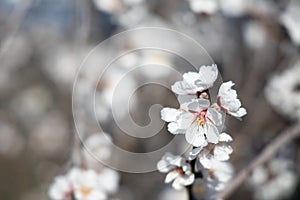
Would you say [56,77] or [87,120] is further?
[56,77]

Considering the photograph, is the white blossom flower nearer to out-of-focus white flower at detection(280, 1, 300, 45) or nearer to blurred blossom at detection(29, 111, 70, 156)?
out-of-focus white flower at detection(280, 1, 300, 45)

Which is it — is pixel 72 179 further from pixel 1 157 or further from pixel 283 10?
pixel 1 157

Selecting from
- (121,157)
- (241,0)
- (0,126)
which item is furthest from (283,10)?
(0,126)

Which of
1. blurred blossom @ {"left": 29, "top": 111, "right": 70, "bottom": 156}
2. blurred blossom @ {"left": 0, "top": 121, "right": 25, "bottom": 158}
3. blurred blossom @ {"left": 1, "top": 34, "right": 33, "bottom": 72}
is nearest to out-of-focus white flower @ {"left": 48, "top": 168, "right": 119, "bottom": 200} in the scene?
blurred blossom @ {"left": 29, "top": 111, "right": 70, "bottom": 156}

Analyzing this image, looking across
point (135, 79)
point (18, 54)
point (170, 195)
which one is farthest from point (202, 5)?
point (18, 54)

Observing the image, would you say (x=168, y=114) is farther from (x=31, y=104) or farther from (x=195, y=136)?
(x=31, y=104)
